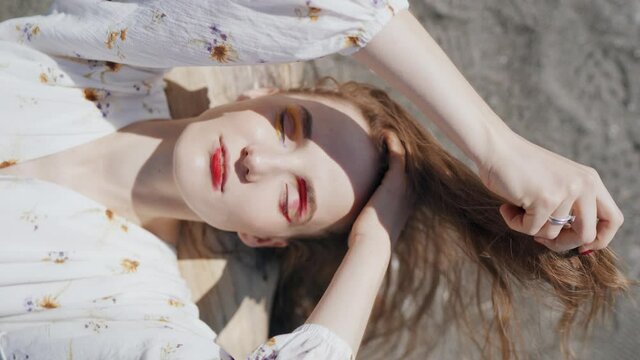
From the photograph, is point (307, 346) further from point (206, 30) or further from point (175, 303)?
point (206, 30)

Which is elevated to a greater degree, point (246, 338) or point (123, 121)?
point (123, 121)

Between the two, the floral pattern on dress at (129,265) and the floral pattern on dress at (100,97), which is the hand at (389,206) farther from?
the floral pattern on dress at (100,97)

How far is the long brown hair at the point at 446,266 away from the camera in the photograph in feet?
4.66

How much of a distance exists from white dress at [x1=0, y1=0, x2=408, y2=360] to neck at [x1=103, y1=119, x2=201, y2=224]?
6 centimetres

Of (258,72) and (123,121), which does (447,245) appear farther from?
(123,121)

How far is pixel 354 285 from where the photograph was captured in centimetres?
140

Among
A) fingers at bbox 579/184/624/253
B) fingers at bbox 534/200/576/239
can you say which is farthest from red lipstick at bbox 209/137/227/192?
fingers at bbox 579/184/624/253

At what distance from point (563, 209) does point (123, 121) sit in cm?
112

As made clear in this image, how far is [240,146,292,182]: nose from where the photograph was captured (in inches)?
52.4

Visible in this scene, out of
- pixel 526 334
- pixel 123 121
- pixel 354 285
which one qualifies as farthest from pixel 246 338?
pixel 526 334

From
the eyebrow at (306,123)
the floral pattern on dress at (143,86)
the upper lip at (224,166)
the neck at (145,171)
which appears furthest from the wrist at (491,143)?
the floral pattern on dress at (143,86)

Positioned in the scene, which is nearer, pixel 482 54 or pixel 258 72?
pixel 258 72

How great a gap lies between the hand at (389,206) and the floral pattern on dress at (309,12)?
494mm

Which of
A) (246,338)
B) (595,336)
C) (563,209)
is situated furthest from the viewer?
(595,336)
